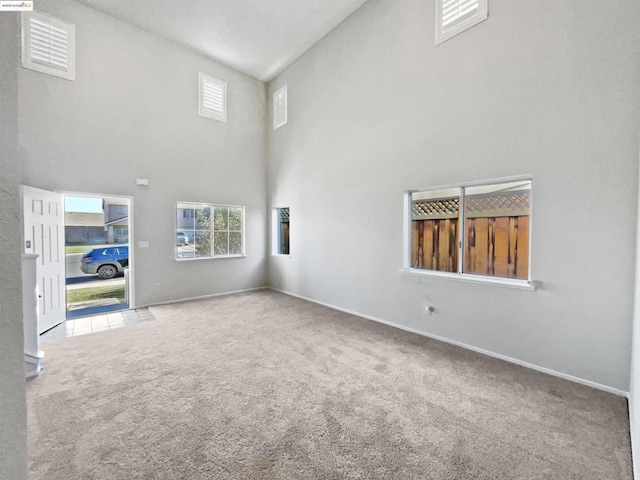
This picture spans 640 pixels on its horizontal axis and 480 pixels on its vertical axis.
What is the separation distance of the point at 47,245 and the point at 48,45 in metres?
3.01

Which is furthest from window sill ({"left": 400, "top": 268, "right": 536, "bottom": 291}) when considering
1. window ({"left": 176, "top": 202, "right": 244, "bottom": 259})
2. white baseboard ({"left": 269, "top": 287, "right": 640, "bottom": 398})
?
window ({"left": 176, "top": 202, "right": 244, "bottom": 259})

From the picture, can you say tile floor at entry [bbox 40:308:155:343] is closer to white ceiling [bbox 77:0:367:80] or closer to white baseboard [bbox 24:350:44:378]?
white baseboard [bbox 24:350:44:378]

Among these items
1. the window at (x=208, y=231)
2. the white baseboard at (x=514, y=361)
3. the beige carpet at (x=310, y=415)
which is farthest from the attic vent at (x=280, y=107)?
the beige carpet at (x=310, y=415)

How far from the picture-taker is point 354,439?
1.87 m

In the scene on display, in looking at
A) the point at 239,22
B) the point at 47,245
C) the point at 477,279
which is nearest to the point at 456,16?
the point at 477,279

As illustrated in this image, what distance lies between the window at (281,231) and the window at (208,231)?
77 centimetres

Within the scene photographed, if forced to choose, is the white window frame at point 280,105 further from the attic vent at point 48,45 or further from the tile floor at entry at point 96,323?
the tile floor at entry at point 96,323

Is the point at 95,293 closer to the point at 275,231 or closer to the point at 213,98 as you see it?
the point at 275,231

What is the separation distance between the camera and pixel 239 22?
4719 millimetres

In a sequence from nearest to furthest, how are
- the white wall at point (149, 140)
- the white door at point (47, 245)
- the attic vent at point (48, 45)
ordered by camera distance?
the white door at point (47, 245)
the attic vent at point (48, 45)
the white wall at point (149, 140)

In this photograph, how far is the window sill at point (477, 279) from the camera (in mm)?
2850

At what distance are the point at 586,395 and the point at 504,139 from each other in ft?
8.20

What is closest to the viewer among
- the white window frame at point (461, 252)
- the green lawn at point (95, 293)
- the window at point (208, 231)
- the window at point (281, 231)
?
the white window frame at point (461, 252)

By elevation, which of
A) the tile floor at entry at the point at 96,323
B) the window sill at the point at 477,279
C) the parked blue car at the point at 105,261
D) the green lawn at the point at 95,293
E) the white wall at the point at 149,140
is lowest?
the green lawn at the point at 95,293
